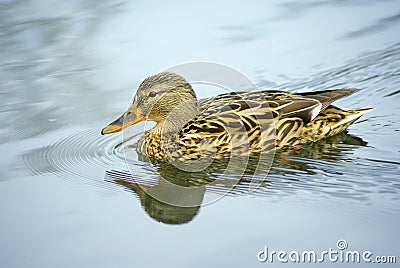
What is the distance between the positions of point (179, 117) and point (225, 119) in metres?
0.57

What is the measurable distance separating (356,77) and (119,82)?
8.97 feet

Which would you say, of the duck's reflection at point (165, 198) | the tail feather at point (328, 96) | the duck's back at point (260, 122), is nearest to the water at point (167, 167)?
the duck's reflection at point (165, 198)

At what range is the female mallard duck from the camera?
7.30 meters

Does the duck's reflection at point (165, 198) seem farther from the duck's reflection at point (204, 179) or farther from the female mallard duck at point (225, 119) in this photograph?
the female mallard duck at point (225, 119)

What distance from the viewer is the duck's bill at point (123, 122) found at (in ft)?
24.3

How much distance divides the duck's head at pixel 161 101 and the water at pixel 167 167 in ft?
1.30

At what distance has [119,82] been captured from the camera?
8914 mm

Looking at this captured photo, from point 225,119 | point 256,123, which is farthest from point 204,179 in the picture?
point 256,123

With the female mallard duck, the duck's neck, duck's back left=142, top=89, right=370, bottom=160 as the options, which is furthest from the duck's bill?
duck's back left=142, top=89, right=370, bottom=160

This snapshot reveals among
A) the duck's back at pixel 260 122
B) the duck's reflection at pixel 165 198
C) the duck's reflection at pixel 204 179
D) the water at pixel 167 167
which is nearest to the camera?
the water at pixel 167 167

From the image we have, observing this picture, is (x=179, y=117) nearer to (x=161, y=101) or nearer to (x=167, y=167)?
(x=161, y=101)

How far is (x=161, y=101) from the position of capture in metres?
7.66

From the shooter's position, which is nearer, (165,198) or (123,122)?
(165,198)

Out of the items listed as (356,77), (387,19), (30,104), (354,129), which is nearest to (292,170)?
(354,129)
